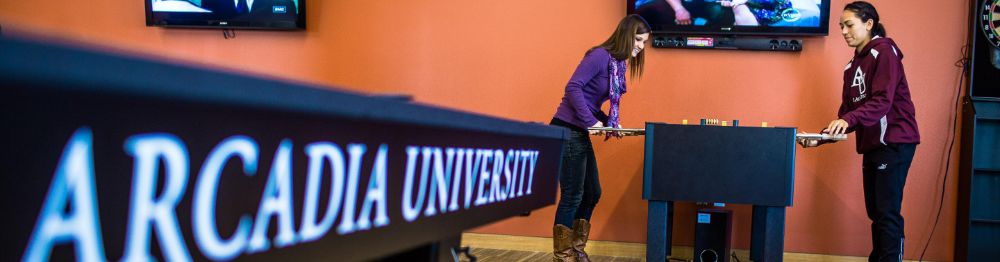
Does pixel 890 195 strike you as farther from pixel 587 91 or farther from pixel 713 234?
pixel 587 91

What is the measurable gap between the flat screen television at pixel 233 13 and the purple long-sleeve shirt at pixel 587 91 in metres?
1.71

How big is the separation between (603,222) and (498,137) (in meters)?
2.91

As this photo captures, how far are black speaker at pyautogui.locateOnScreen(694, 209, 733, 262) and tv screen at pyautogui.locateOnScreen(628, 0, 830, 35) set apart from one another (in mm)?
906

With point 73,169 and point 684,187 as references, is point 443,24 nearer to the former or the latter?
point 684,187

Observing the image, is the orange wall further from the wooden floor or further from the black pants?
the black pants

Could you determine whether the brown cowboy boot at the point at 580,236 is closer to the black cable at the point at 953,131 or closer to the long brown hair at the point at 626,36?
the long brown hair at the point at 626,36

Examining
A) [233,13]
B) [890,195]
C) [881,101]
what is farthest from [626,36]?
[233,13]

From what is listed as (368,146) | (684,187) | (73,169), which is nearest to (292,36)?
(684,187)

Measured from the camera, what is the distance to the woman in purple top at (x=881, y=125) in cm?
280

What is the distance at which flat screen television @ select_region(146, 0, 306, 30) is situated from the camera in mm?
3967

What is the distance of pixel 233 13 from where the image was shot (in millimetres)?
3992

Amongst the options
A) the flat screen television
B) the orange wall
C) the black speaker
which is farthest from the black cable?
the flat screen television

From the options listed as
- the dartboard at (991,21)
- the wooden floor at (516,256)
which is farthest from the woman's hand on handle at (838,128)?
the wooden floor at (516,256)

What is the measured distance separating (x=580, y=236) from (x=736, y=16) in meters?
1.33
